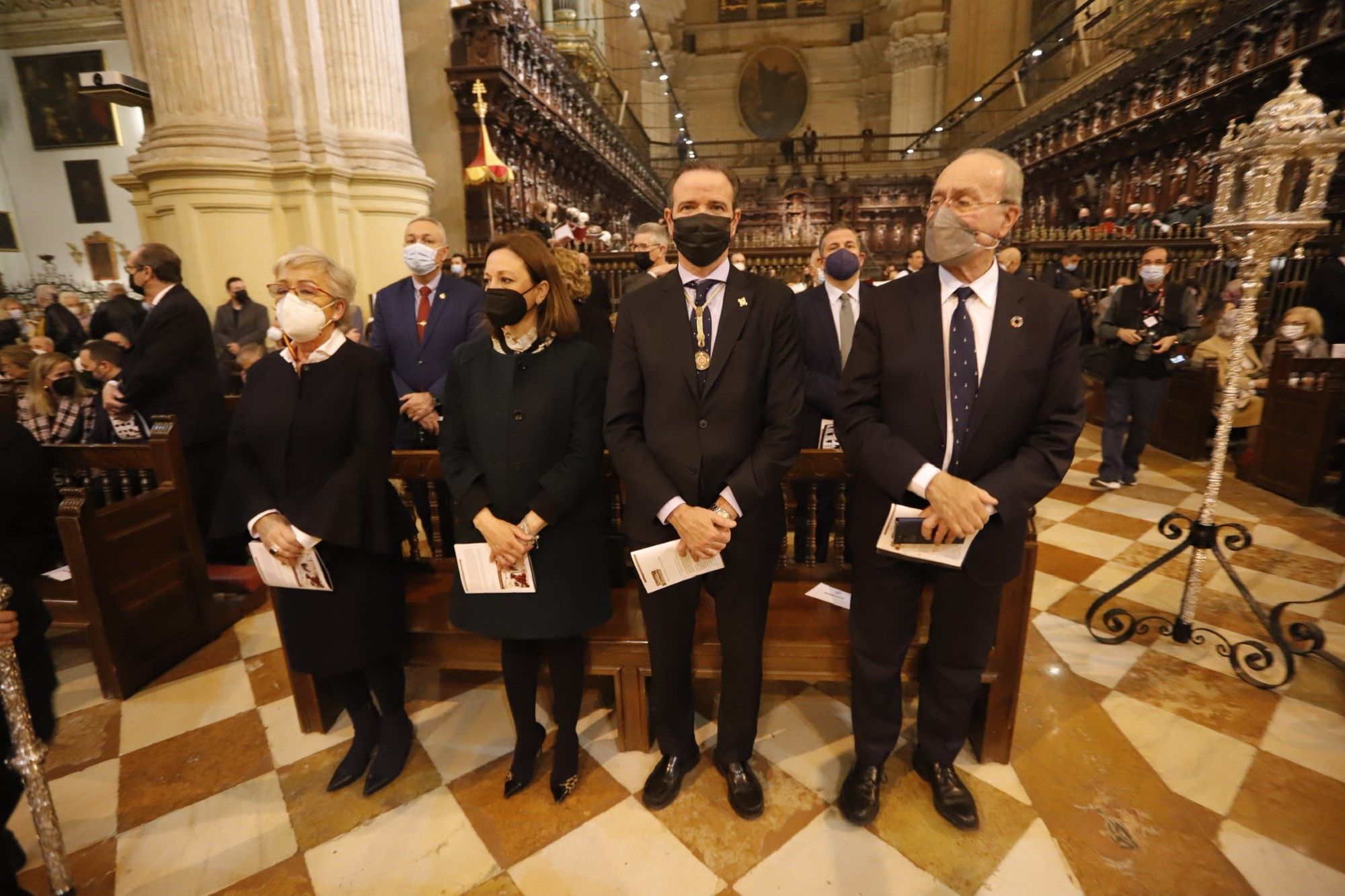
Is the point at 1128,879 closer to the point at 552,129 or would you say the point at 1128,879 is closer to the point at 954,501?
the point at 954,501

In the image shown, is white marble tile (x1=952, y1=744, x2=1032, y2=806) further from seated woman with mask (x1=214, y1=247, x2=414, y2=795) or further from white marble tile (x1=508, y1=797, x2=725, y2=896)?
seated woman with mask (x1=214, y1=247, x2=414, y2=795)

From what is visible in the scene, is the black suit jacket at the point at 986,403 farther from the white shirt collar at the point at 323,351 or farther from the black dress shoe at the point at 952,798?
the white shirt collar at the point at 323,351

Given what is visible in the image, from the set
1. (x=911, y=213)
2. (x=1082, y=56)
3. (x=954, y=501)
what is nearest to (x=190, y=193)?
(x=954, y=501)

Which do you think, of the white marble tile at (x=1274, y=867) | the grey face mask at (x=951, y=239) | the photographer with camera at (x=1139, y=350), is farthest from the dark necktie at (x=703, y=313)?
the photographer with camera at (x=1139, y=350)

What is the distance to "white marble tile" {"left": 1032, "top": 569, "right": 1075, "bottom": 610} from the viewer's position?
3.24m

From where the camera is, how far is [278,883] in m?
1.78

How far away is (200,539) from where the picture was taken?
3.01m

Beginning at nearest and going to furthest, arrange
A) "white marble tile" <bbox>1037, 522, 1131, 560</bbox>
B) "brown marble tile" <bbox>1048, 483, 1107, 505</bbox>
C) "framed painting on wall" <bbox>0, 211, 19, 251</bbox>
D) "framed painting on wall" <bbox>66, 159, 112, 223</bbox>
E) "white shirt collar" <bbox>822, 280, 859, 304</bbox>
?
"white shirt collar" <bbox>822, 280, 859, 304</bbox>
"white marble tile" <bbox>1037, 522, 1131, 560</bbox>
"brown marble tile" <bbox>1048, 483, 1107, 505</bbox>
"framed painting on wall" <bbox>0, 211, 19, 251</bbox>
"framed painting on wall" <bbox>66, 159, 112, 223</bbox>

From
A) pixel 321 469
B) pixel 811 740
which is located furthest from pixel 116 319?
pixel 811 740

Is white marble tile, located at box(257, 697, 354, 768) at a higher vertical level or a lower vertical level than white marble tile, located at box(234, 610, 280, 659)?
higher

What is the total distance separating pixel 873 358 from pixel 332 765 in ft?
7.27

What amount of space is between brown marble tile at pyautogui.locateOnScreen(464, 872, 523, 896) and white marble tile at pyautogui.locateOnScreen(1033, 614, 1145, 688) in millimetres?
2280

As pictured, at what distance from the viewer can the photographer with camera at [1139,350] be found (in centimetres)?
442

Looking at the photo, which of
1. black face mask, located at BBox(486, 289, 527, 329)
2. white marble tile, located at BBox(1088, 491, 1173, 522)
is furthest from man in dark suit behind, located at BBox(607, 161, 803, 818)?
white marble tile, located at BBox(1088, 491, 1173, 522)
